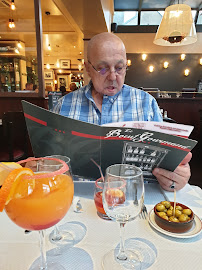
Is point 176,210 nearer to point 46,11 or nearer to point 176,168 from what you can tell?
point 176,168

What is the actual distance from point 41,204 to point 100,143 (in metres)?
0.36

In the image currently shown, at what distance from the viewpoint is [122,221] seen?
549 mm

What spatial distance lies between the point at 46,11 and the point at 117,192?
6437 mm

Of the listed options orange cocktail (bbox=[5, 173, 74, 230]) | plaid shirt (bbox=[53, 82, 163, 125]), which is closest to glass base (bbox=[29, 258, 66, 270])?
orange cocktail (bbox=[5, 173, 74, 230])

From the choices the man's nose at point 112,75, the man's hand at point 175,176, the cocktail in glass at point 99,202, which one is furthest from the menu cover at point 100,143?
the man's nose at point 112,75

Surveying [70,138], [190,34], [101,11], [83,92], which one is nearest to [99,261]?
[70,138]

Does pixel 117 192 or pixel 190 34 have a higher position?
pixel 190 34

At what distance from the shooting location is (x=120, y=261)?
565 mm

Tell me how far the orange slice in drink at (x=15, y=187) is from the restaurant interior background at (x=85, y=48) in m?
3.01

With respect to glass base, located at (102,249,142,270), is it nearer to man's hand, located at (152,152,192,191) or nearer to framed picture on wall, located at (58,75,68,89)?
man's hand, located at (152,152,192,191)

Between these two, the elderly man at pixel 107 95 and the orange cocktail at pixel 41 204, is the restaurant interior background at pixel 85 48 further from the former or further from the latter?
the orange cocktail at pixel 41 204

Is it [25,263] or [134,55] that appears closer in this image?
[25,263]

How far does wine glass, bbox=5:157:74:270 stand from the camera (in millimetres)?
493

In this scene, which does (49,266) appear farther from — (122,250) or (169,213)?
(169,213)
